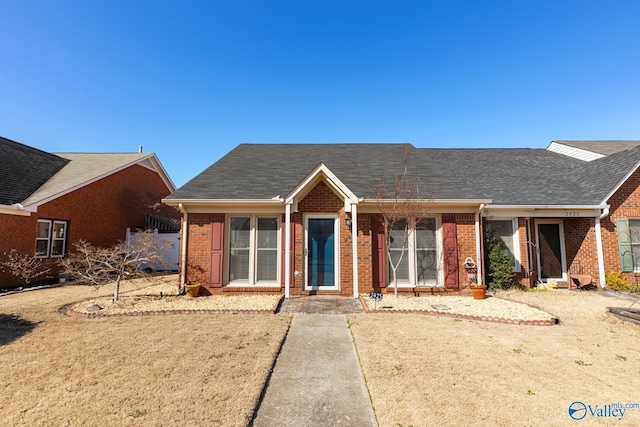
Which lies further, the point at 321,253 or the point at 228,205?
the point at 321,253

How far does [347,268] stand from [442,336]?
4.03 meters

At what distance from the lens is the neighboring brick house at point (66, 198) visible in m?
11.4

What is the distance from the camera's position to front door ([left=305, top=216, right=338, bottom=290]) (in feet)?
31.4

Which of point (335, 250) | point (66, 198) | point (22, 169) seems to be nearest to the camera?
point (335, 250)

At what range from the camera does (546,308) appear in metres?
7.92

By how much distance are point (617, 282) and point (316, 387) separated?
12.5 metres

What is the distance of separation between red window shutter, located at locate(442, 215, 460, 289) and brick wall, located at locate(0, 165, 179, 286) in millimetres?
15457

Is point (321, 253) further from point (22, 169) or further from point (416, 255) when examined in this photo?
point (22, 169)

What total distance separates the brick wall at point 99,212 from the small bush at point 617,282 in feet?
70.5

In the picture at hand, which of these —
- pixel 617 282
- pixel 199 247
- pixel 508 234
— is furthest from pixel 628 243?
pixel 199 247

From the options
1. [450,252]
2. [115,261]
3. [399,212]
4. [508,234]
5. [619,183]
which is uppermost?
[619,183]

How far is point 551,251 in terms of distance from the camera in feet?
38.0

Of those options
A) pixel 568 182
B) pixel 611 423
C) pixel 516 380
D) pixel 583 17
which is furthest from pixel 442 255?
pixel 583 17

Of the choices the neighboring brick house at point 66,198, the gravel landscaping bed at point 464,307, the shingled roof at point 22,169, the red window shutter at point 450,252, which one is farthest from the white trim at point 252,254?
the shingled roof at point 22,169
